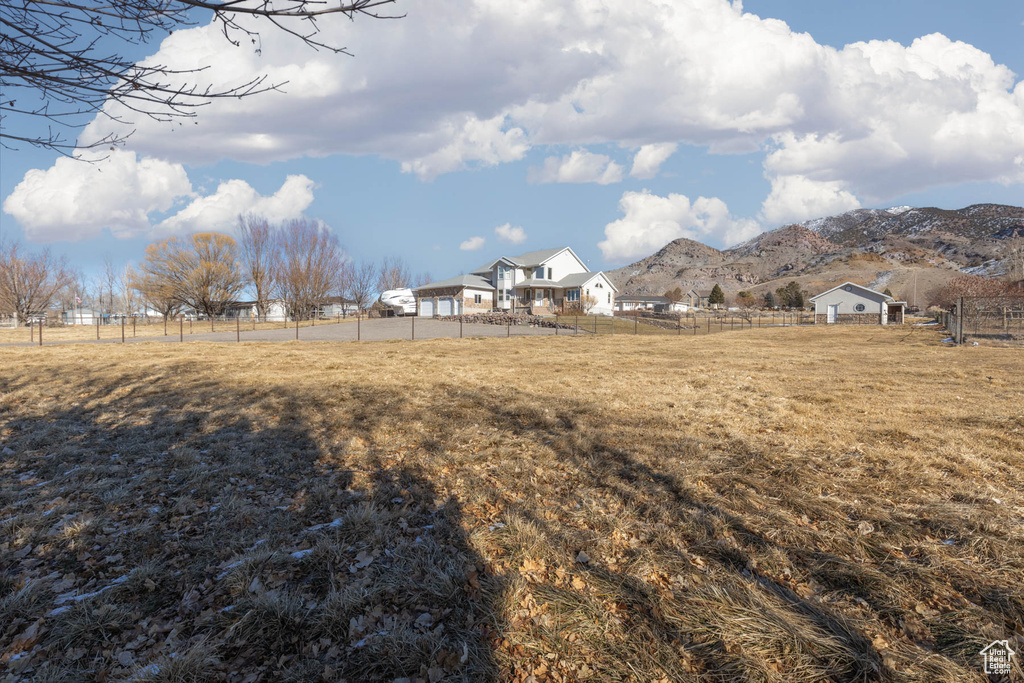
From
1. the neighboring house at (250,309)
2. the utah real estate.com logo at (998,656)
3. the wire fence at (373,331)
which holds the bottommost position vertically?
the utah real estate.com logo at (998,656)

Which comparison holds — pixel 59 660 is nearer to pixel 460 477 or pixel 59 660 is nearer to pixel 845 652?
pixel 460 477

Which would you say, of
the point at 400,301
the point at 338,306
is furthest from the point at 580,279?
the point at 338,306

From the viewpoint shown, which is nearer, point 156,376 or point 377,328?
point 156,376

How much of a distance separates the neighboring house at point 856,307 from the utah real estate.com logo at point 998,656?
54.2 metres

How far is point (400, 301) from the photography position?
56750 mm

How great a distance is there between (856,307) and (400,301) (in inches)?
1918

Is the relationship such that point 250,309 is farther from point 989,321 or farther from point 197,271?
point 989,321

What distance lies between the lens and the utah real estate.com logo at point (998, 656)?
2.41m

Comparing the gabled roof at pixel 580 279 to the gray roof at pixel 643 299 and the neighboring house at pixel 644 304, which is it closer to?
the neighboring house at pixel 644 304

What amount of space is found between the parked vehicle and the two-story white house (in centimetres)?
175

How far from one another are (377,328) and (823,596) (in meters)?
31.5

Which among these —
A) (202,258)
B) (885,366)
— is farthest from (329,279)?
(885,366)

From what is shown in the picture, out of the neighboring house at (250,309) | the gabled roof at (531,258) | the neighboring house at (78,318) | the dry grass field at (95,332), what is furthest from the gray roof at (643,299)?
the neighboring house at (78,318)

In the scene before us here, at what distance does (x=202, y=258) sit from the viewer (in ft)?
160
